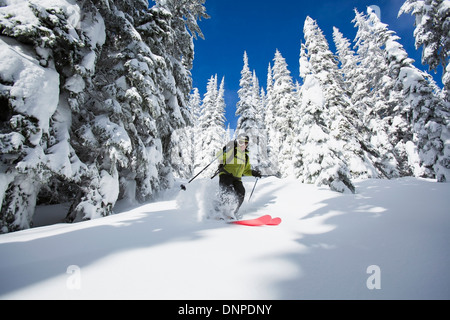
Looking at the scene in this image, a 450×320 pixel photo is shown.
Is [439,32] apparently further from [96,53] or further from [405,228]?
[96,53]

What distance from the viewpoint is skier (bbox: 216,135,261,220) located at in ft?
18.2

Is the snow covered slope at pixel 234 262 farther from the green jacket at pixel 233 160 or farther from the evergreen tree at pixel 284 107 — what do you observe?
the evergreen tree at pixel 284 107

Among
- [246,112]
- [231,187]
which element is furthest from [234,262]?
[246,112]

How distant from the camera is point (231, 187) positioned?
571 centimetres

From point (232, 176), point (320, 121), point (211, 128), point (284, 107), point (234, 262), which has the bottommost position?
point (234, 262)

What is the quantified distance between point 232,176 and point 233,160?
468mm

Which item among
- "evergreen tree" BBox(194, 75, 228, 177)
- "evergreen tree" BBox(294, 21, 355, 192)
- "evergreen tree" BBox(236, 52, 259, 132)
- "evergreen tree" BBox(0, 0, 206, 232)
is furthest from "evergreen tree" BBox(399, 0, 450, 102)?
"evergreen tree" BBox(194, 75, 228, 177)

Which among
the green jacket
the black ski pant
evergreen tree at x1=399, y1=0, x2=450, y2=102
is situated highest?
evergreen tree at x1=399, y1=0, x2=450, y2=102

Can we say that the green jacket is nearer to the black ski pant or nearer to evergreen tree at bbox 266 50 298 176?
the black ski pant

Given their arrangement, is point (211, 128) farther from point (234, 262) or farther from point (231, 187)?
point (234, 262)

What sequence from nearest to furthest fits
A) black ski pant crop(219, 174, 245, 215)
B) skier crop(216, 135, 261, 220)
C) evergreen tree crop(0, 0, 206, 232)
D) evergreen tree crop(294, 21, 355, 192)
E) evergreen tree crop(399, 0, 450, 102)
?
1. evergreen tree crop(0, 0, 206, 232)
2. skier crop(216, 135, 261, 220)
3. black ski pant crop(219, 174, 245, 215)
4. evergreen tree crop(294, 21, 355, 192)
5. evergreen tree crop(399, 0, 450, 102)

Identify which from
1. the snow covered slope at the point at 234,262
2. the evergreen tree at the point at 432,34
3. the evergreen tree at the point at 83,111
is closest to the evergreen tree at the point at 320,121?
the evergreen tree at the point at 432,34
